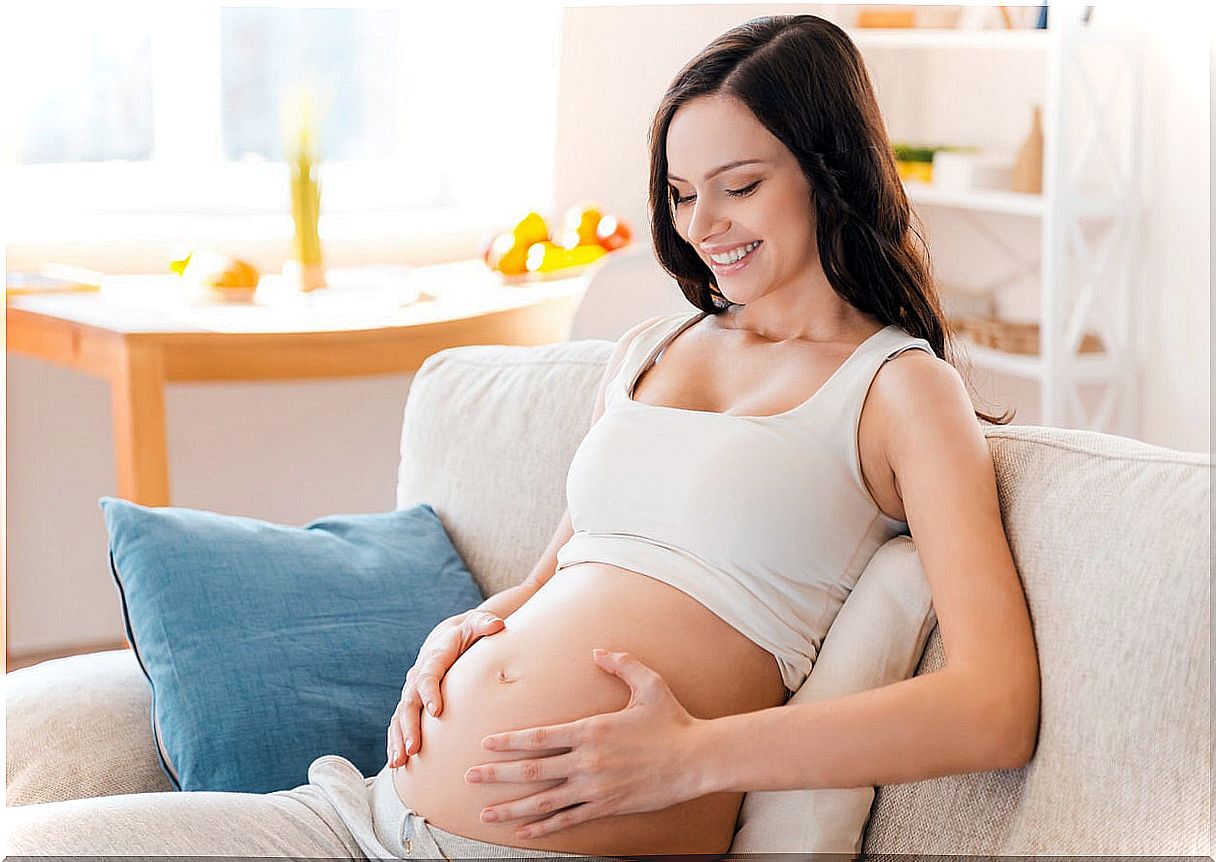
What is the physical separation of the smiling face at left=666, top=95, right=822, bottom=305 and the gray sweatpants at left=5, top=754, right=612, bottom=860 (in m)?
0.58

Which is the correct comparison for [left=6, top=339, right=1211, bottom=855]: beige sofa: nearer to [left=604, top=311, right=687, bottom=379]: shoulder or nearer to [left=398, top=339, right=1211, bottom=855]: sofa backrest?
[left=398, top=339, right=1211, bottom=855]: sofa backrest

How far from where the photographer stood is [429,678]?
4.39ft

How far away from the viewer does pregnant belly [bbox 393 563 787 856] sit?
121 centimetres

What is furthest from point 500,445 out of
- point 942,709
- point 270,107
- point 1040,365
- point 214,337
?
point 270,107

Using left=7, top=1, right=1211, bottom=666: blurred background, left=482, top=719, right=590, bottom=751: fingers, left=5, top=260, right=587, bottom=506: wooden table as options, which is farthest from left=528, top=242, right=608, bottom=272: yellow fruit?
left=482, top=719, right=590, bottom=751: fingers

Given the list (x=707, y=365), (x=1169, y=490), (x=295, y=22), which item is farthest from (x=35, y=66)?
(x=1169, y=490)

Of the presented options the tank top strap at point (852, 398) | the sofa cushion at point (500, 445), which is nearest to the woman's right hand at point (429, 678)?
the sofa cushion at point (500, 445)

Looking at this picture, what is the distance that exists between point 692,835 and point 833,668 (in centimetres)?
19

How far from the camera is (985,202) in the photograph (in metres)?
3.57

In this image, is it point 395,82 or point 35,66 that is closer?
point 35,66

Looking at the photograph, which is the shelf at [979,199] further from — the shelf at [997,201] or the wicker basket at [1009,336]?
the wicker basket at [1009,336]

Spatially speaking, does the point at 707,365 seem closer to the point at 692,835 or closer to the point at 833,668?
the point at 833,668

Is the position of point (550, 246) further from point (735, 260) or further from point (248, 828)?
point (248, 828)

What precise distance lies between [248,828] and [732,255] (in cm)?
69
